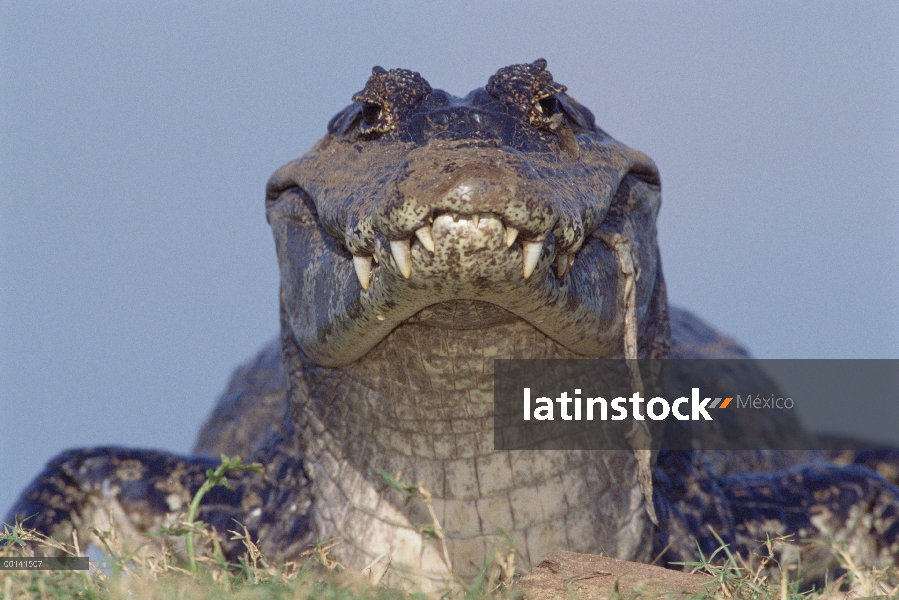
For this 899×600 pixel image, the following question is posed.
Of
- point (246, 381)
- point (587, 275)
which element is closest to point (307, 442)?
point (587, 275)

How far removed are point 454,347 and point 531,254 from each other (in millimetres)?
584

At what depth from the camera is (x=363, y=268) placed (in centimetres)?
266

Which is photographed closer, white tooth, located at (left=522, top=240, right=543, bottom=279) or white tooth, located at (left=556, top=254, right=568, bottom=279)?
white tooth, located at (left=522, top=240, right=543, bottom=279)

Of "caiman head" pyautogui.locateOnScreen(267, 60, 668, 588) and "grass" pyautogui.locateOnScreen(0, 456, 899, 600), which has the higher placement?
"caiman head" pyautogui.locateOnScreen(267, 60, 668, 588)

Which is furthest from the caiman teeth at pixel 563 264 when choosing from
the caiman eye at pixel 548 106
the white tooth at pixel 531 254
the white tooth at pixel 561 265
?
the caiman eye at pixel 548 106

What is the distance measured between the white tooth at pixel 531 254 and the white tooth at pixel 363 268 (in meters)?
0.42

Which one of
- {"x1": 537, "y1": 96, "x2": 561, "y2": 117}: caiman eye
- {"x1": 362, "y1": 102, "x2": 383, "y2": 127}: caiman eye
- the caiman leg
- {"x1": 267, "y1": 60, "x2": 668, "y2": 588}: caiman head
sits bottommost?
the caiman leg

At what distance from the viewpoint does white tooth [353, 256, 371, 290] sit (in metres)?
2.65

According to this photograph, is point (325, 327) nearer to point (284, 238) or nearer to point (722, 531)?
point (284, 238)

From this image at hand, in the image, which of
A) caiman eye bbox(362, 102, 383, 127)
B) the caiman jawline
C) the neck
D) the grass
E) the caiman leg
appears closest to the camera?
the grass

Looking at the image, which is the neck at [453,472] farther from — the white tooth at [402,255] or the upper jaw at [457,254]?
the white tooth at [402,255]

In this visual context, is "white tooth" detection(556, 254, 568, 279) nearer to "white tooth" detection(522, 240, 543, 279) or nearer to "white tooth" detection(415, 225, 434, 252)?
"white tooth" detection(522, 240, 543, 279)

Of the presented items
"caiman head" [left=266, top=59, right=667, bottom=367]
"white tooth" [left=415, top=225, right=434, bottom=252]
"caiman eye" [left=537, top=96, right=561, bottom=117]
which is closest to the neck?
"caiman head" [left=266, top=59, right=667, bottom=367]

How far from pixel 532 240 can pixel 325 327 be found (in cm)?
85
